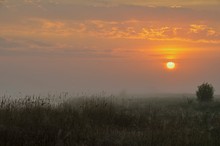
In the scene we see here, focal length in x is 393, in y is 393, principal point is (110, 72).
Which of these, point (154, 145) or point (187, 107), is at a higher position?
point (187, 107)

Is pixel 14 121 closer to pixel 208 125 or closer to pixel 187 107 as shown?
pixel 208 125

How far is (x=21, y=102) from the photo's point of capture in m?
18.0

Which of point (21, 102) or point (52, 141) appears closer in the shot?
point (52, 141)

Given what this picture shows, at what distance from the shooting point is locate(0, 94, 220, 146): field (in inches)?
514

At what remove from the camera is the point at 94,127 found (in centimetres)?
1566

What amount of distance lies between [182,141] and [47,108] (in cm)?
665

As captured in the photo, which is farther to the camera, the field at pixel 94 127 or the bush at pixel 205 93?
the bush at pixel 205 93

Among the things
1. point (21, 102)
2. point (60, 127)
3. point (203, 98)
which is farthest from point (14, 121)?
point (203, 98)

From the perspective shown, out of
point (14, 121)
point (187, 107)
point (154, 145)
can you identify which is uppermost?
point (187, 107)

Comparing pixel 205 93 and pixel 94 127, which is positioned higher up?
pixel 205 93

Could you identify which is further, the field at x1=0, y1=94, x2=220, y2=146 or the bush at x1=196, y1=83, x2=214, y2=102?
the bush at x1=196, y1=83, x2=214, y2=102

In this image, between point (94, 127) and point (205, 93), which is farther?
point (205, 93)

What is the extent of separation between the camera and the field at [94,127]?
1305 centimetres

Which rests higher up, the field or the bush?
the bush
